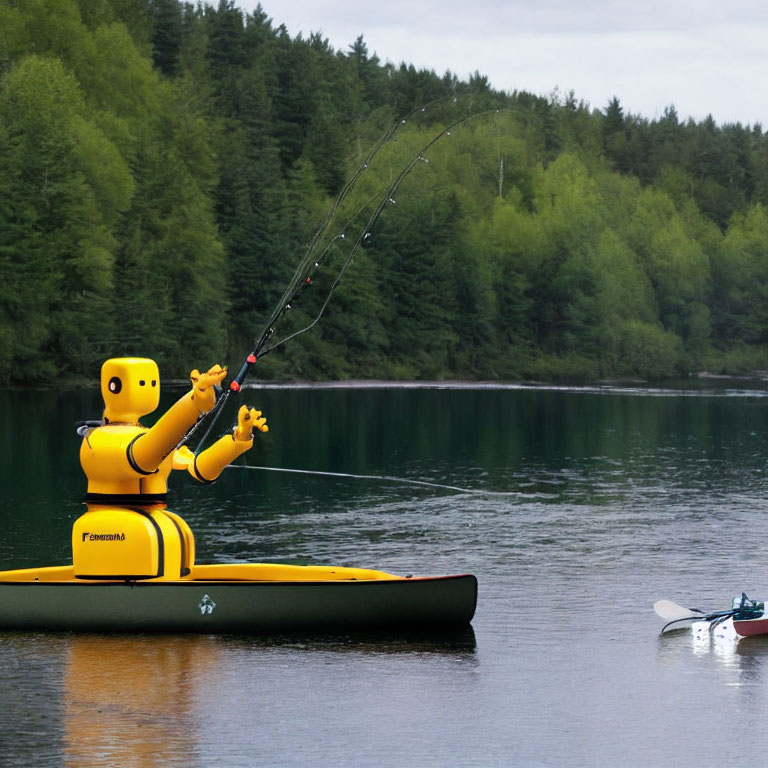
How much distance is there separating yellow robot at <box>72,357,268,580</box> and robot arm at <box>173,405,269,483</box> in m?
0.01

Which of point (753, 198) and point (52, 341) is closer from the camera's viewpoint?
point (52, 341)

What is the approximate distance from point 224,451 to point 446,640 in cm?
403

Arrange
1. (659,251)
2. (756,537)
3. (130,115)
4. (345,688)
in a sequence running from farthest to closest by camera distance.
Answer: (659,251) < (130,115) < (756,537) < (345,688)

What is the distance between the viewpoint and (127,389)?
21.8 m

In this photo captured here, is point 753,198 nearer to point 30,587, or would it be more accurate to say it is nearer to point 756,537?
point 756,537

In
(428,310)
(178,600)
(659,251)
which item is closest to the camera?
(178,600)

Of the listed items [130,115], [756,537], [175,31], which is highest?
[175,31]

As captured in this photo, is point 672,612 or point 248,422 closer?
point 248,422

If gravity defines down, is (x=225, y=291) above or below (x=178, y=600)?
above

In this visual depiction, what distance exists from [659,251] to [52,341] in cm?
7885

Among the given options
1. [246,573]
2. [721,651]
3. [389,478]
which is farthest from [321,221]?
[721,651]

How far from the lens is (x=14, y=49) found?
94.3 m

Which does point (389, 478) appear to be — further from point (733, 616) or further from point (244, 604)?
point (244, 604)

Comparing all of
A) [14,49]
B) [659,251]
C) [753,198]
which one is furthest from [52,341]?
[753,198]
